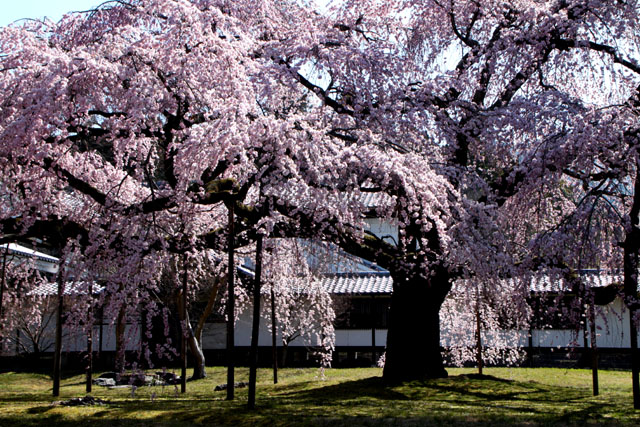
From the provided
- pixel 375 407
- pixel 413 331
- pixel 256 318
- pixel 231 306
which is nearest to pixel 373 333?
pixel 413 331

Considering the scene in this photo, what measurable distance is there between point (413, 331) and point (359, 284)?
10.6m

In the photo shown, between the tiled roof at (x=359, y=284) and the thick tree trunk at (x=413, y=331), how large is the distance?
9.40 m

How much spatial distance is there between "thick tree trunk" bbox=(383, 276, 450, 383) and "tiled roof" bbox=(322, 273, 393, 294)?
9.40 metres

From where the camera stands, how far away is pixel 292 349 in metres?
23.8

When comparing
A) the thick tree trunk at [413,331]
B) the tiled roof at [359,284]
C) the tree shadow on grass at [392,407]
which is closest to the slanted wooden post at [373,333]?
the tiled roof at [359,284]

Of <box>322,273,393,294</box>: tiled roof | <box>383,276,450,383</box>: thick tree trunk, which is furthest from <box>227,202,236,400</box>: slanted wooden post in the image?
<box>322,273,393,294</box>: tiled roof

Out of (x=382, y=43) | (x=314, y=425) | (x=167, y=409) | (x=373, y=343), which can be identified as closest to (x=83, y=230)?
(x=167, y=409)

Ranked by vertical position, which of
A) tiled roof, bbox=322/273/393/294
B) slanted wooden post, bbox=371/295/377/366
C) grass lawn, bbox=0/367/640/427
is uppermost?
tiled roof, bbox=322/273/393/294

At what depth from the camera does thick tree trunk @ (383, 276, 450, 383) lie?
13.0m

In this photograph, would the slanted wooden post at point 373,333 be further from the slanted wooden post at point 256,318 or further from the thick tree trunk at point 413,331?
the slanted wooden post at point 256,318

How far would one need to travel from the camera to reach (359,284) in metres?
23.6

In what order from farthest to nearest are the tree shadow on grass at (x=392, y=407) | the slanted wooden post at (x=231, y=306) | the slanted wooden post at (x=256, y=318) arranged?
the slanted wooden post at (x=231, y=306)
the slanted wooden post at (x=256, y=318)
the tree shadow on grass at (x=392, y=407)

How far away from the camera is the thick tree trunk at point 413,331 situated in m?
13.0

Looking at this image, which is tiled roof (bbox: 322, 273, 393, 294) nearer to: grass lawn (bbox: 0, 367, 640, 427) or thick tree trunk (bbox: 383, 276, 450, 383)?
grass lawn (bbox: 0, 367, 640, 427)
